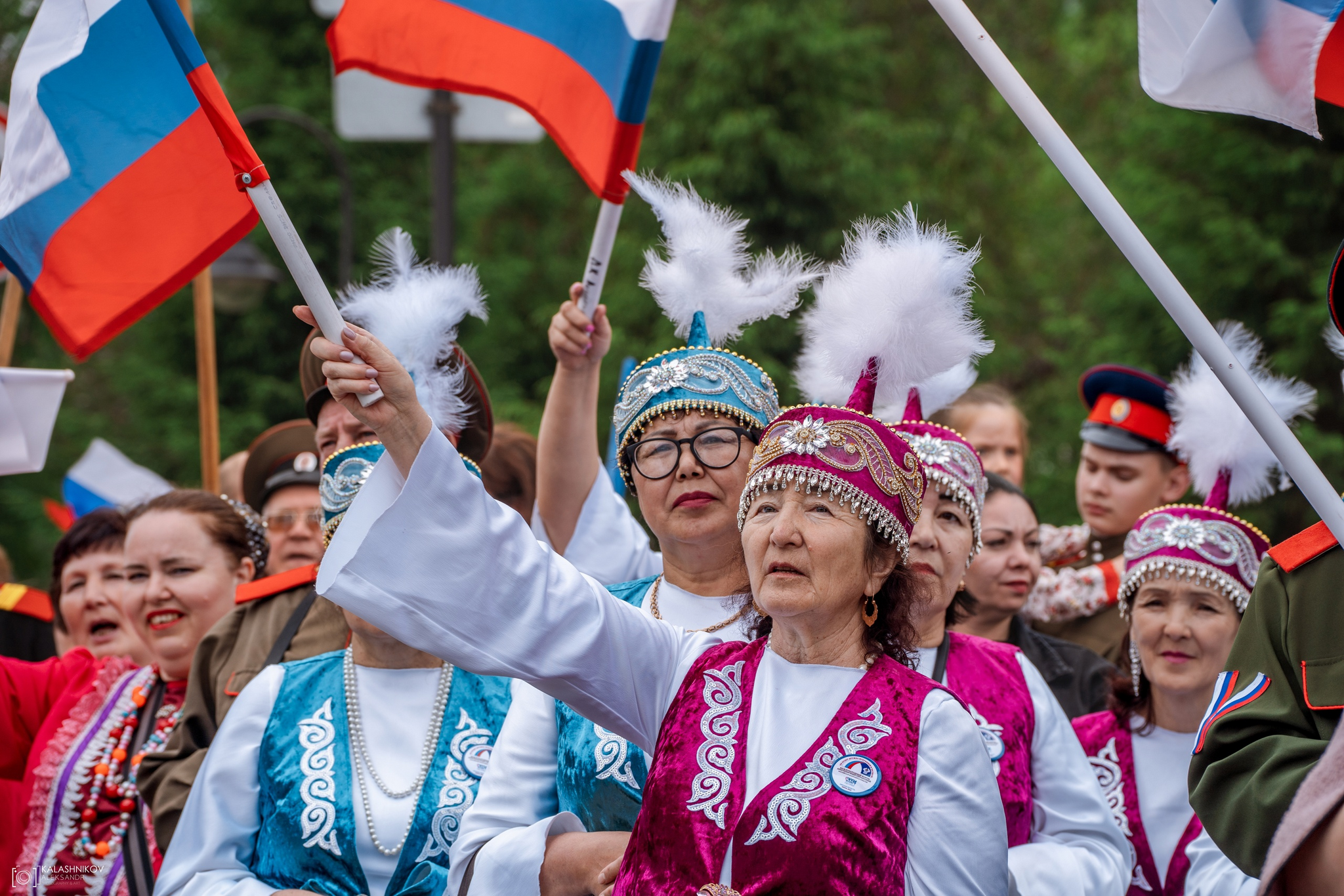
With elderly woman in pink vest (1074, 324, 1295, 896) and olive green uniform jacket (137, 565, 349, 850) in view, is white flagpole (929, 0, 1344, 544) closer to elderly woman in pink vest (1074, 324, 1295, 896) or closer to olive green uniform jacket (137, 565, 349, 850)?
elderly woman in pink vest (1074, 324, 1295, 896)

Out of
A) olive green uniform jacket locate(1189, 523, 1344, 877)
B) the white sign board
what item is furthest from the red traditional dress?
the white sign board

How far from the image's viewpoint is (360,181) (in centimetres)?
1450

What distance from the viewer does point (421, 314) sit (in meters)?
3.12

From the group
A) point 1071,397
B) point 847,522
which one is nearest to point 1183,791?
point 847,522

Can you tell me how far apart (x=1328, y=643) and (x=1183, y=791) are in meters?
1.51

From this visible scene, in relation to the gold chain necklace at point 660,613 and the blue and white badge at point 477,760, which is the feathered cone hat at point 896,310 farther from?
the blue and white badge at point 477,760

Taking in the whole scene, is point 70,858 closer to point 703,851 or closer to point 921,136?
point 703,851

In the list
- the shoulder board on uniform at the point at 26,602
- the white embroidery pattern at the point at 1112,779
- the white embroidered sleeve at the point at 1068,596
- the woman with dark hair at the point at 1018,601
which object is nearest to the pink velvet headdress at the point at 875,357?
the white embroidery pattern at the point at 1112,779

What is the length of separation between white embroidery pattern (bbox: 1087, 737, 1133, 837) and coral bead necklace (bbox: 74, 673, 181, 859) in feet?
8.82

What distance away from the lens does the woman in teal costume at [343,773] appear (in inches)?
117

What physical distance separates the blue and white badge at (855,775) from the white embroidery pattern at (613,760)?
60 centimetres

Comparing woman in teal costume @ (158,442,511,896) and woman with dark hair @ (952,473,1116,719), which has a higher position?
woman with dark hair @ (952,473,1116,719)

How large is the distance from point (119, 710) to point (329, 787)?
4.07 feet

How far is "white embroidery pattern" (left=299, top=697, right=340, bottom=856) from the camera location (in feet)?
9.75
